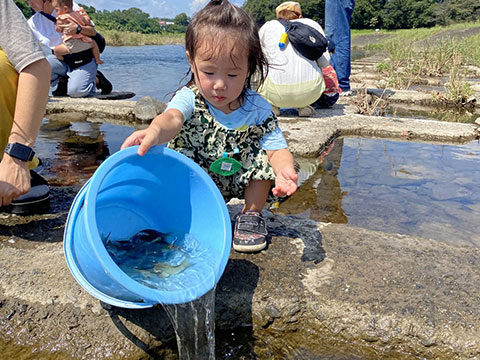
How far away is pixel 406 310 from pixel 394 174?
188cm

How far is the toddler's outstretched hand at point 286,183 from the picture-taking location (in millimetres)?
1524

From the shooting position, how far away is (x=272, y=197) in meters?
2.00

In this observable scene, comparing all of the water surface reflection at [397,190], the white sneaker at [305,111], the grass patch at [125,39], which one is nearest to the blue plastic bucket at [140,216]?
the water surface reflection at [397,190]

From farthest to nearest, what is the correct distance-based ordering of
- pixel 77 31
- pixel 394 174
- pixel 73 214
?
pixel 77 31 → pixel 394 174 → pixel 73 214

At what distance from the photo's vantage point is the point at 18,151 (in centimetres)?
165

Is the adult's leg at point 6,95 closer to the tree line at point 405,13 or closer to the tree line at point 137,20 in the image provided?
the tree line at point 405,13

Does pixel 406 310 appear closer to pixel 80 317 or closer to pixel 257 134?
pixel 257 134

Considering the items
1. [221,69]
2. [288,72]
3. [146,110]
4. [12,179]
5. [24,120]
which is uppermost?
[221,69]

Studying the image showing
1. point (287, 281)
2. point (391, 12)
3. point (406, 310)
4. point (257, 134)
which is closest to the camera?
point (406, 310)

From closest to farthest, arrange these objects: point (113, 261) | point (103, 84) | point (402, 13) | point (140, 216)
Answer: point (113, 261), point (140, 216), point (103, 84), point (402, 13)

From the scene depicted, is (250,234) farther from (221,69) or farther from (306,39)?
(306,39)

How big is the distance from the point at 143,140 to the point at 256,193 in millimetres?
690

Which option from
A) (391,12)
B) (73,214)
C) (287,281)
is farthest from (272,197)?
(391,12)

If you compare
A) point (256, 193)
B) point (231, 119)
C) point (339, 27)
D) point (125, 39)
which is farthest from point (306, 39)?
point (125, 39)
